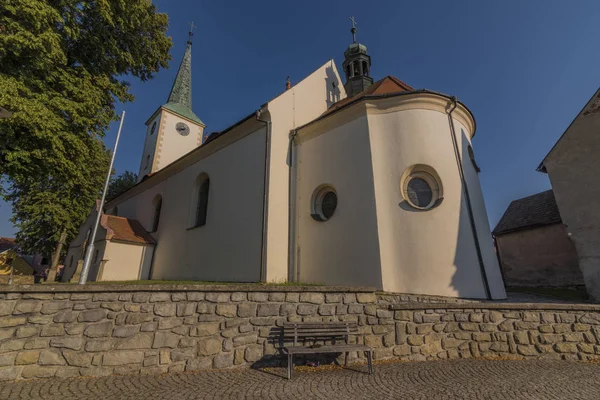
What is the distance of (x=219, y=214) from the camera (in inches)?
471

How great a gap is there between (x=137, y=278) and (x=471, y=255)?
50.5 feet

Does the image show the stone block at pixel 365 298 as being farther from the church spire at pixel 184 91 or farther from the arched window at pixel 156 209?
the church spire at pixel 184 91

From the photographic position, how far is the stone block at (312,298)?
528 cm

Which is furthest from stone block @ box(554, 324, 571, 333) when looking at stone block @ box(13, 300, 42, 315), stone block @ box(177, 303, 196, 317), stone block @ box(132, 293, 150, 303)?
stone block @ box(13, 300, 42, 315)

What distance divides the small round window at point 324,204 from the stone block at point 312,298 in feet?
15.7

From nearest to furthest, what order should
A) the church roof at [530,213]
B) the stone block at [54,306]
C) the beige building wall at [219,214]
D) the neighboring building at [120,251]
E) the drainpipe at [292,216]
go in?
the stone block at [54,306], the drainpipe at [292,216], the beige building wall at [219,214], the neighboring building at [120,251], the church roof at [530,213]

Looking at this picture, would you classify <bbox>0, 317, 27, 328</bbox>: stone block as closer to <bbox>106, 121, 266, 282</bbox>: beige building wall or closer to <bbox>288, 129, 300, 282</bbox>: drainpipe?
<bbox>106, 121, 266, 282</bbox>: beige building wall

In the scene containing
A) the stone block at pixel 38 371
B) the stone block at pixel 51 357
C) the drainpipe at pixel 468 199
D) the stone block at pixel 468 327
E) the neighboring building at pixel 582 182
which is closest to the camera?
the stone block at pixel 38 371

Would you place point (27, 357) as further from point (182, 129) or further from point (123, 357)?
point (182, 129)

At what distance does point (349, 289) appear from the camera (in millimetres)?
5488

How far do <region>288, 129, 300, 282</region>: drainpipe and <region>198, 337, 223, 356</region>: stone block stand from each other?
5379 millimetres

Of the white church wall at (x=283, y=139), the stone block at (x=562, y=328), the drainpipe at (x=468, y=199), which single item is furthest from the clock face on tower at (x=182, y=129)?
the stone block at (x=562, y=328)

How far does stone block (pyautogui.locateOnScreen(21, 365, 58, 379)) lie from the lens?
12.6ft

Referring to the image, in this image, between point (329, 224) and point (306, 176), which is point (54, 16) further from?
point (329, 224)
